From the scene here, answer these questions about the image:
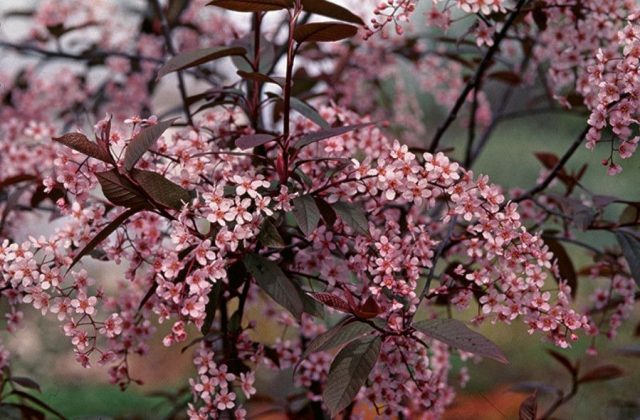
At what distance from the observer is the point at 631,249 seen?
3.26 ft

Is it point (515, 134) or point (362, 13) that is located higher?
point (515, 134)

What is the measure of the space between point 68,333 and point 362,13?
1330mm

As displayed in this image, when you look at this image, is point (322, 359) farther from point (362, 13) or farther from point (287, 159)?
point (362, 13)

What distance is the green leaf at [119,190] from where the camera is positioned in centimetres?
79

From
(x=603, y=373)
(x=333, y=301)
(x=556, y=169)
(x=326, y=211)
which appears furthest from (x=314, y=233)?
(x=603, y=373)

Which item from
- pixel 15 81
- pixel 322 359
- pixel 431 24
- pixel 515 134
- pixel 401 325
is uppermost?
pixel 515 134

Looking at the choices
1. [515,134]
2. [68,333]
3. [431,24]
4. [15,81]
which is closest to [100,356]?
[68,333]

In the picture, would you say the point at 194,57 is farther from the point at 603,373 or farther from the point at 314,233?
the point at 603,373

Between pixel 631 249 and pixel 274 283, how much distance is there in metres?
0.46

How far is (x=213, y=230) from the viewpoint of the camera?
32.2 inches

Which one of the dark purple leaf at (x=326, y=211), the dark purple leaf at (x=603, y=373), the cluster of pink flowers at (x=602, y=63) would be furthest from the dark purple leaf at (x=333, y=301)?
the dark purple leaf at (x=603, y=373)

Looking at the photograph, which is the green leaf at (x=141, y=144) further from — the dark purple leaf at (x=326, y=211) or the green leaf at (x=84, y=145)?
the dark purple leaf at (x=326, y=211)

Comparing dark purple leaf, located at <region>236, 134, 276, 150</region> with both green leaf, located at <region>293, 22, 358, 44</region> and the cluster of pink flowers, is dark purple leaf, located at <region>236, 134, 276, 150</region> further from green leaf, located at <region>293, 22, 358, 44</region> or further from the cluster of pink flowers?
the cluster of pink flowers

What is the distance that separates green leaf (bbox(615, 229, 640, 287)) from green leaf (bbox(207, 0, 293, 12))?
502 mm
